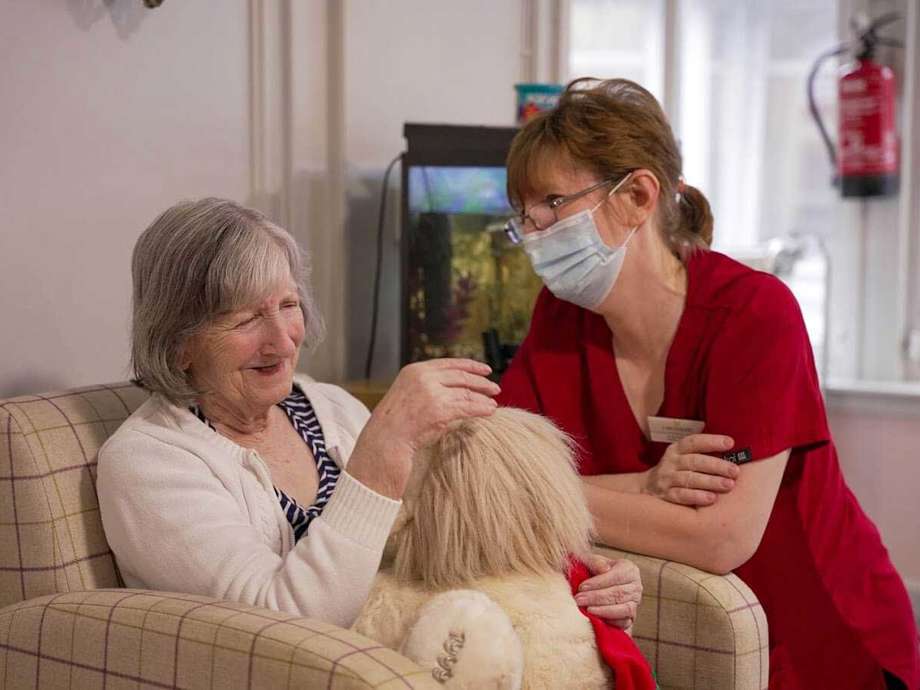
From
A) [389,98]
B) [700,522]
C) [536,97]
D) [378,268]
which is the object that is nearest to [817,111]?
[536,97]

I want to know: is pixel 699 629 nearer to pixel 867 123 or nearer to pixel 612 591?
pixel 612 591

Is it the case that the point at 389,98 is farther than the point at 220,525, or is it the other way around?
the point at 389,98

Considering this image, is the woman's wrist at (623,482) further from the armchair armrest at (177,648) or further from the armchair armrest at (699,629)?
the armchair armrest at (177,648)

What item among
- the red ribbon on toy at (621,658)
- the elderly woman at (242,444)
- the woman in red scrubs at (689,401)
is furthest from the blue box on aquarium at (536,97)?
the red ribbon on toy at (621,658)

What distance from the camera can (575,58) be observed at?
12.5 ft

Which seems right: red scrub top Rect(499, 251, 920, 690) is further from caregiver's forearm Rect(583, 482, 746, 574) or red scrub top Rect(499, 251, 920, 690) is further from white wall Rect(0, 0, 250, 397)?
white wall Rect(0, 0, 250, 397)

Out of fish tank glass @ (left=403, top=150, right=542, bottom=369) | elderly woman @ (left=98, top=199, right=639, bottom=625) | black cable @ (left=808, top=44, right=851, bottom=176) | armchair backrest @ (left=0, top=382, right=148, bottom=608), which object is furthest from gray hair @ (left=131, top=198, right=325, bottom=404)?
black cable @ (left=808, top=44, right=851, bottom=176)

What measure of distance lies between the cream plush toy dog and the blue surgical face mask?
51 cm

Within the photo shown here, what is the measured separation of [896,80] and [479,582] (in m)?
2.88

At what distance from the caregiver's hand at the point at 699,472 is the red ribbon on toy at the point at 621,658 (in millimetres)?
340

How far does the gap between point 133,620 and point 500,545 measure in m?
0.42

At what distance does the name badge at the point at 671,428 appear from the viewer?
1.85 metres

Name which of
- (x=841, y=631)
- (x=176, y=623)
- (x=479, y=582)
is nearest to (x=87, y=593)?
(x=176, y=623)

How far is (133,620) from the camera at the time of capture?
1.35 metres
